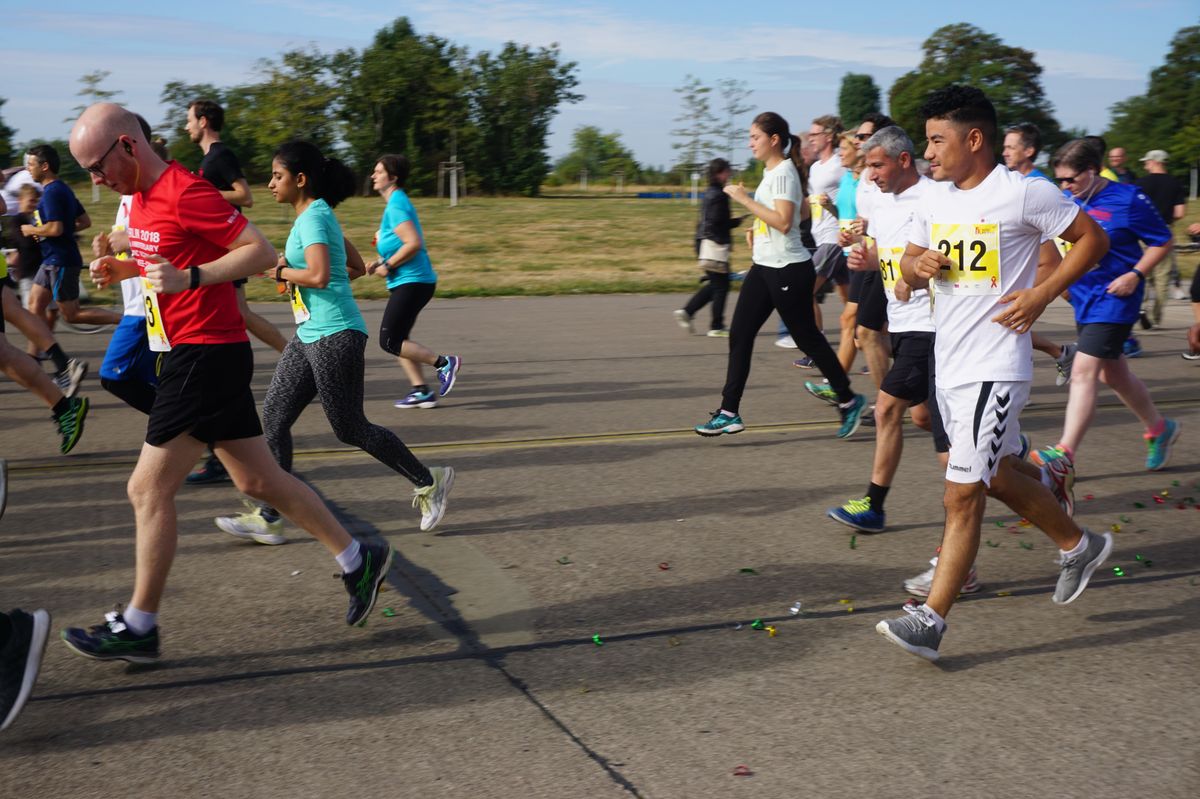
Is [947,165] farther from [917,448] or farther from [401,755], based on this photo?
[917,448]

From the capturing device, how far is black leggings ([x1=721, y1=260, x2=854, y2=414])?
300 inches

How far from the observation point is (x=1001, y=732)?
361cm

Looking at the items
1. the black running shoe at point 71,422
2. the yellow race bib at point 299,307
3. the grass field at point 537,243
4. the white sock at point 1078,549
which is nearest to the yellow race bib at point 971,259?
the white sock at point 1078,549

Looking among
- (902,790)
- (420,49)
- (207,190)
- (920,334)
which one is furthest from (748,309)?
(420,49)

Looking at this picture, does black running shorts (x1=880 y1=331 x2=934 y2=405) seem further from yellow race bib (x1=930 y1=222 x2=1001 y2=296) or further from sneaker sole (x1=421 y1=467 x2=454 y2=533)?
sneaker sole (x1=421 y1=467 x2=454 y2=533)

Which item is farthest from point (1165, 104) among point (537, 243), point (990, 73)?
point (537, 243)

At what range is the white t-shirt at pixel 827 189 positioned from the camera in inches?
423

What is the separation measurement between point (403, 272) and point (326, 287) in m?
3.22

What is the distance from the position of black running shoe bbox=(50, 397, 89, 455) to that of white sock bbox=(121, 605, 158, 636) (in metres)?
3.26

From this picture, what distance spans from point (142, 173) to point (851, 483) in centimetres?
413

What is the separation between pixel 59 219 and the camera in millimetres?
10312

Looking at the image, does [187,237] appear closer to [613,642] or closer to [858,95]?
[613,642]

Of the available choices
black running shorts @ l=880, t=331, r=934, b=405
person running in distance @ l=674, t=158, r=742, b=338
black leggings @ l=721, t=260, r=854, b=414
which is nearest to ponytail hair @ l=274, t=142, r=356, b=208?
black running shorts @ l=880, t=331, r=934, b=405

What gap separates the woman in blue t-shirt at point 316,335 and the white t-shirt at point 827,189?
19.6 ft
